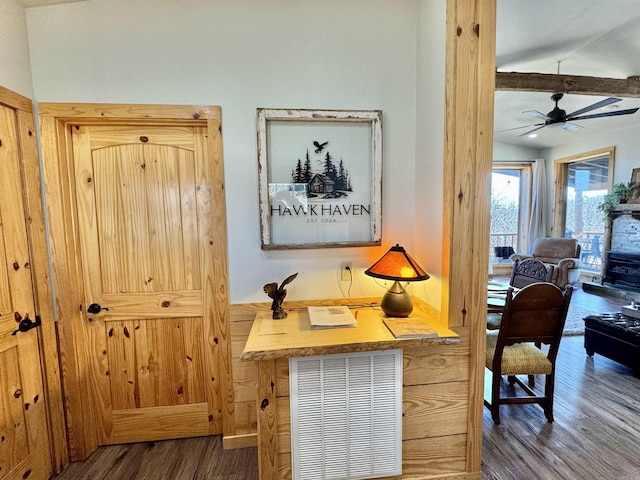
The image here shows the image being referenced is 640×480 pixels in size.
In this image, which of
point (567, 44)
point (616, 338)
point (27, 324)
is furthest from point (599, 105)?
point (27, 324)

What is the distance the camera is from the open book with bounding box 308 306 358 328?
161cm

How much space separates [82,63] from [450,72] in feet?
6.81

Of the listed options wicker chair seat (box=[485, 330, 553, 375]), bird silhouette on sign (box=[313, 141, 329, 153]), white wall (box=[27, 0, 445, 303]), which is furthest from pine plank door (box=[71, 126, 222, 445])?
wicker chair seat (box=[485, 330, 553, 375])

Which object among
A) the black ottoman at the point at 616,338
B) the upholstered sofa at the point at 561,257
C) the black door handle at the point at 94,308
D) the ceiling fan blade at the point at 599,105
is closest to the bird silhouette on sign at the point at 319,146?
the black door handle at the point at 94,308

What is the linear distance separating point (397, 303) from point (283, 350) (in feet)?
2.34

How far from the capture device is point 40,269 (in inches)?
67.6

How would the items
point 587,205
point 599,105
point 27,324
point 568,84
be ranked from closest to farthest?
1. point 27,324
2. point 599,105
3. point 568,84
4. point 587,205

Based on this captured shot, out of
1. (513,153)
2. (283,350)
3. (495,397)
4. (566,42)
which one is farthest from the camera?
(513,153)

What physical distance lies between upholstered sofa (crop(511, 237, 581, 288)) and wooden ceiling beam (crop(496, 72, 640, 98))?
271cm

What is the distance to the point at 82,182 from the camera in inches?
73.7

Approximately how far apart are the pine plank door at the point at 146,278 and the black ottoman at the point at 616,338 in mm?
3580

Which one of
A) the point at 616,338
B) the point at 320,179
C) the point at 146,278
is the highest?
the point at 320,179

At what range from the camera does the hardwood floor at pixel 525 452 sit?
1.77m

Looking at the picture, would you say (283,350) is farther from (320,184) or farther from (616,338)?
(616,338)
